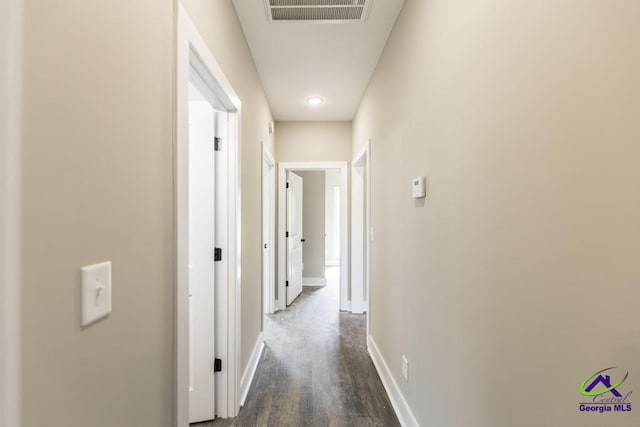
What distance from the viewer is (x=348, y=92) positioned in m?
3.16

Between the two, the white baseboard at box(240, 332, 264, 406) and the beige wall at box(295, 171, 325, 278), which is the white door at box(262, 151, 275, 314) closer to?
the white baseboard at box(240, 332, 264, 406)

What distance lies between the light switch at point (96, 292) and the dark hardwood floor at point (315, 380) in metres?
1.56

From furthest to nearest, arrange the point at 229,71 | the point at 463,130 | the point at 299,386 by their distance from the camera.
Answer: the point at 299,386, the point at 229,71, the point at 463,130

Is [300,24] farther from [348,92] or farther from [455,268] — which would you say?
[455,268]

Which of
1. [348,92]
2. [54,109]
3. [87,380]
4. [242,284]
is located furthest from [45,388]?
[348,92]

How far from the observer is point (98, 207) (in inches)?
27.1

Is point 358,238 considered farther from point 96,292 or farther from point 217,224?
point 96,292

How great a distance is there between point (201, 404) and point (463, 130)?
2086 mm

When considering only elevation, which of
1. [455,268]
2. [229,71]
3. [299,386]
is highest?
[229,71]

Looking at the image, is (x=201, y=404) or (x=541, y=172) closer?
(x=541, y=172)

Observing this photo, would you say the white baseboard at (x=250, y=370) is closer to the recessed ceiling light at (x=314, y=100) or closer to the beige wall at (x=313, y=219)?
the recessed ceiling light at (x=314, y=100)

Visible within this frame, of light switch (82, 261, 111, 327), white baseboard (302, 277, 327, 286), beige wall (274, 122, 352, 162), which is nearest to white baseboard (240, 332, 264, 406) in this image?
light switch (82, 261, 111, 327)

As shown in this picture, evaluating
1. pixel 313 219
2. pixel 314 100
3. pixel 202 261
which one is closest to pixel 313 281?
pixel 313 219

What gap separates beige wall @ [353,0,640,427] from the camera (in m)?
0.59
